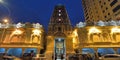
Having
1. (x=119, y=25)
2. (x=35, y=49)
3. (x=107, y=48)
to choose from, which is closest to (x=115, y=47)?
(x=107, y=48)

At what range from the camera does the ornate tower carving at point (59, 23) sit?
37.5 meters

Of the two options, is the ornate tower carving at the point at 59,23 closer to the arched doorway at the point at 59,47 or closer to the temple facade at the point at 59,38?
the temple facade at the point at 59,38

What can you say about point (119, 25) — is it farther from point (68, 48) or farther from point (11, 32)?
point (11, 32)

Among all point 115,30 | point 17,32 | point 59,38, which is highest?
point 115,30

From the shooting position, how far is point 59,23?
39.3m

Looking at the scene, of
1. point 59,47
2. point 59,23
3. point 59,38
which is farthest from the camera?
point 59,23

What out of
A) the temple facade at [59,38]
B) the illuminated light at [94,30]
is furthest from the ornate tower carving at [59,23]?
the illuminated light at [94,30]

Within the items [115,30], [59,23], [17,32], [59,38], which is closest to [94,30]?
[115,30]

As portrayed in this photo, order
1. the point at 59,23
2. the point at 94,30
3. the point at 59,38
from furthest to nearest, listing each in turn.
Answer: the point at 59,23 < the point at 59,38 < the point at 94,30

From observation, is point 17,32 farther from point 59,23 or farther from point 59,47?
point 59,23

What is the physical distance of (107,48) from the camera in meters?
33.8

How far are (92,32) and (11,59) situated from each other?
2103cm

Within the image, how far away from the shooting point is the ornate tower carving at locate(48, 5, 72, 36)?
37.5 m

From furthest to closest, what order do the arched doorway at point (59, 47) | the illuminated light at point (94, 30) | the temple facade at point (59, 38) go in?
the arched doorway at point (59, 47)
the illuminated light at point (94, 30)
the temple facade at point (59, 38)
